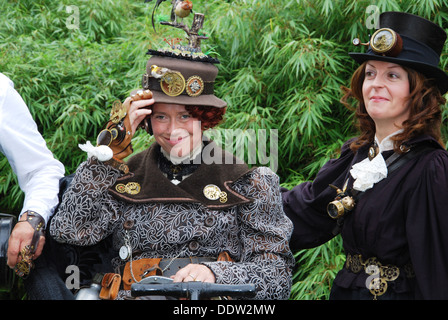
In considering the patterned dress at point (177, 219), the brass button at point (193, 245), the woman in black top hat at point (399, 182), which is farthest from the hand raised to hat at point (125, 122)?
the woman in black top hat at point (399, 182)

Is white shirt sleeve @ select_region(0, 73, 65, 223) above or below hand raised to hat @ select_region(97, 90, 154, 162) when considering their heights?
below

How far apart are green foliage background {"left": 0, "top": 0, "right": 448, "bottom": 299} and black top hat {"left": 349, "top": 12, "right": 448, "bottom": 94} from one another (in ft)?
4.44

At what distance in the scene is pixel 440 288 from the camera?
8.79 ft

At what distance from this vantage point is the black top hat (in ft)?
9.49

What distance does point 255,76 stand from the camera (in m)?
4.97

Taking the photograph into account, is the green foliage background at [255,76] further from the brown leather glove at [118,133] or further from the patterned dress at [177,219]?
the brown leather glove at [118,133]

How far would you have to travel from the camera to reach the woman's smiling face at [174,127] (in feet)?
9.81

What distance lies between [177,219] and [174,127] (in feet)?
1.53

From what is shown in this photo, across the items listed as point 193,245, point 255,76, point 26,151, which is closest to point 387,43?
point 193,245

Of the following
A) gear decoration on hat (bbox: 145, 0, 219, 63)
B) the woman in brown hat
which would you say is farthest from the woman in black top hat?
gear decoration on hat (bbox: 145, 0, 219, 63)

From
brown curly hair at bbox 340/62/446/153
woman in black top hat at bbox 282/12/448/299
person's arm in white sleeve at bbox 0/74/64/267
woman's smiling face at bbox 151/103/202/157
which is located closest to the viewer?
woman in black top hat at bbox 282/12/448/299

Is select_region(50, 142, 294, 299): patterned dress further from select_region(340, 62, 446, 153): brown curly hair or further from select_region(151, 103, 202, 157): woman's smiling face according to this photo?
select_region(340, 62, 446, 153): brown curly hair

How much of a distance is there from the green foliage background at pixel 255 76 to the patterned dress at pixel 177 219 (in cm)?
141
